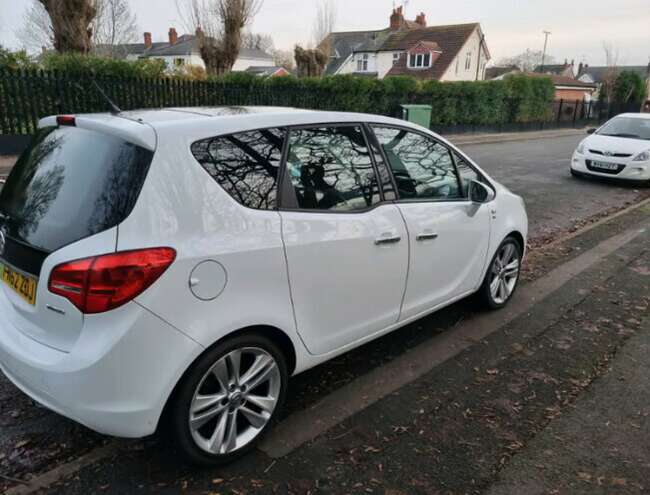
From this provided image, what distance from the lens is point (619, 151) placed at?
11.3m

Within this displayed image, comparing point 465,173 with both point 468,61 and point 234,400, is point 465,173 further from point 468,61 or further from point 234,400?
point 468,61

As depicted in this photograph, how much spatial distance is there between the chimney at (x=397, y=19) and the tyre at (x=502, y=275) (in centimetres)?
5328

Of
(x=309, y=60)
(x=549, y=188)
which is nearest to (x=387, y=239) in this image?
(x=549, y=188)

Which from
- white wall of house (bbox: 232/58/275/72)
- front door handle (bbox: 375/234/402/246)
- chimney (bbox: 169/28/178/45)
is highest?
chimney (bbox: 169/28/178/45)

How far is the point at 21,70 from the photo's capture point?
10.5 metres

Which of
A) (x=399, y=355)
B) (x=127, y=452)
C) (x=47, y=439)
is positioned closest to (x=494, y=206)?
(x=399, y=355)

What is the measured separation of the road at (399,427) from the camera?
2.45 m

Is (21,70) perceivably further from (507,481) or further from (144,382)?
(507,481)

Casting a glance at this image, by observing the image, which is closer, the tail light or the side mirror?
the tail light

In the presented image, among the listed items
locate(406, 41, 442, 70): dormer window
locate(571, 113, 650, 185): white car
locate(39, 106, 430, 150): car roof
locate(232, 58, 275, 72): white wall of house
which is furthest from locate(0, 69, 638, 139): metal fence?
locate(232, 58, 275, 72): white wall of house

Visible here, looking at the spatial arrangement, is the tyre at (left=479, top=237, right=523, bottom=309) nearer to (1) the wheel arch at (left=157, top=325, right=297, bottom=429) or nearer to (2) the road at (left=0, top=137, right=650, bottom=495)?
(2) the road at (left=0, top=137, right=650, bottom=495)

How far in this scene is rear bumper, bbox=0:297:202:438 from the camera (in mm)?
2059

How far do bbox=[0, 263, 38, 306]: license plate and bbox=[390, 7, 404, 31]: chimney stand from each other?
55.6m

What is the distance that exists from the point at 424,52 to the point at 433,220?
4371 centimetres
